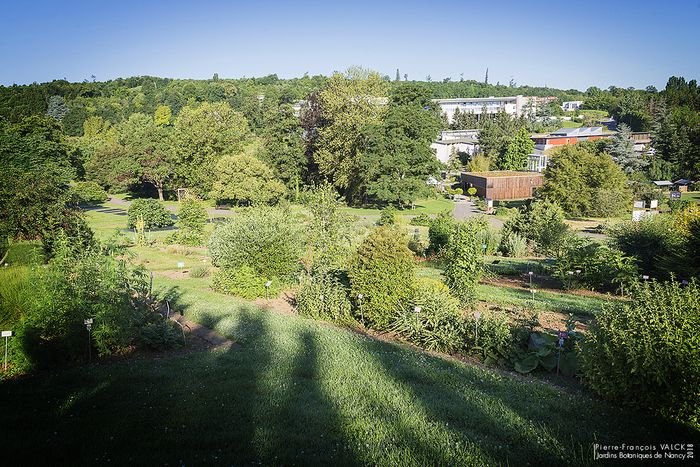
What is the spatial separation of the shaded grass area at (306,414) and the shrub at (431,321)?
1133 millimetres

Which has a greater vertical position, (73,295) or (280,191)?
(73,295)

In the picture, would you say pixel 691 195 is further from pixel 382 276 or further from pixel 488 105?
pixel 488 105

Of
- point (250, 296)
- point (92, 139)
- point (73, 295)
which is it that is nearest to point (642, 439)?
point (73, 295)

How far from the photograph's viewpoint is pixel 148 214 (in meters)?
34.6

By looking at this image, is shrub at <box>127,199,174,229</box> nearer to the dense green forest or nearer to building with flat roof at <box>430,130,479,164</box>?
the dense green forest

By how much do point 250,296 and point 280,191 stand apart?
33.7 m

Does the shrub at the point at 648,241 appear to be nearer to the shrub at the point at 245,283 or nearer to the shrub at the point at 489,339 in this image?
the shrub at the point at 489,339

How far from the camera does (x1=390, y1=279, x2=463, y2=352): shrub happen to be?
1008cm

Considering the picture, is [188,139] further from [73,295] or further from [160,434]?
[160,434]

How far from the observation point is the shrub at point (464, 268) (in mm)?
12609

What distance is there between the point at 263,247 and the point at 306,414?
10266 millimetres

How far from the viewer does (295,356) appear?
8875 millimetres

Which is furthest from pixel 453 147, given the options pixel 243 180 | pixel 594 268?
pixel 594 268

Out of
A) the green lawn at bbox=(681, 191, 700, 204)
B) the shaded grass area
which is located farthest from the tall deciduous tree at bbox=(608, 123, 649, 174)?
the shaded grass area
